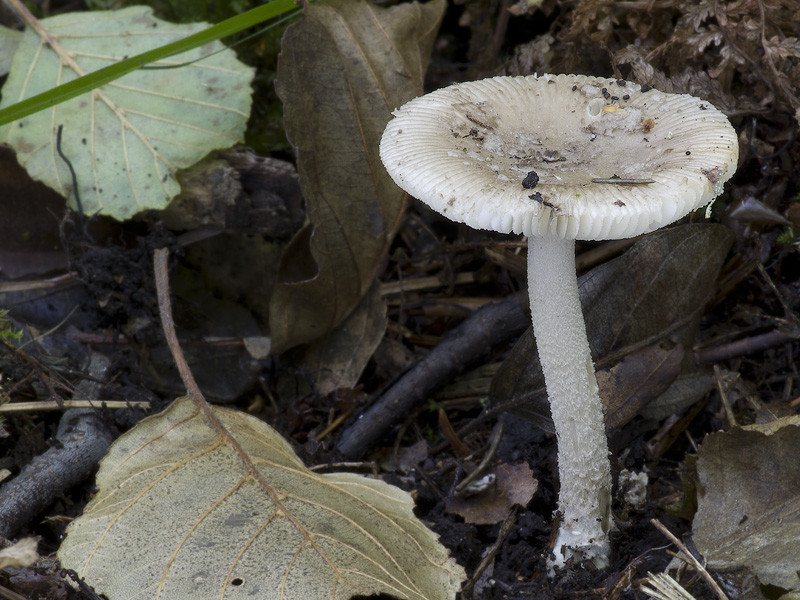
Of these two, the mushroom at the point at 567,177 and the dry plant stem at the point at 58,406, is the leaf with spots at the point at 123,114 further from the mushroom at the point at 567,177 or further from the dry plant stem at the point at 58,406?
the mushroom at the point at 567,177

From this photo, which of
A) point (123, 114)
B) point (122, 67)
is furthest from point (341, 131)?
point (123, 114)

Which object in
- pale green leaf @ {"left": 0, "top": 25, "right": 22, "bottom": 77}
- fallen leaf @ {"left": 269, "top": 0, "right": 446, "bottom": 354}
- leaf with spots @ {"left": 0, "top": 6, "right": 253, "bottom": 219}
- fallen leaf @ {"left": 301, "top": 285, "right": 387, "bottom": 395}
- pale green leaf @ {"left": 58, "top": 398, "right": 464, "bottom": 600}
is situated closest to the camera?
pale green leaf @ {"left": 58, "top": 398, "right": 464, "bottom": 600}

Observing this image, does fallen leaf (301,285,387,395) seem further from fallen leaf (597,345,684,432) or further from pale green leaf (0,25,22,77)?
pale green leaf (0,25,22,77)

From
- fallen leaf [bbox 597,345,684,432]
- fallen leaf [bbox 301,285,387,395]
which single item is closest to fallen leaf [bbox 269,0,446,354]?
fallen leaf [bbox 301,285,387,395]

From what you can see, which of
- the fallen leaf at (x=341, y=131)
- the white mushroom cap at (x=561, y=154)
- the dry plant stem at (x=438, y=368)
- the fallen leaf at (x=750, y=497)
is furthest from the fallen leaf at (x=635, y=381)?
the fallen leaf at (x=341, y=131)

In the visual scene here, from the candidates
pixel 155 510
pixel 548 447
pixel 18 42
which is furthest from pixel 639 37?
pixel 18 42

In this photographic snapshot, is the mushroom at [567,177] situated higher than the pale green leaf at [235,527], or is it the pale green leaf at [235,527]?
the mushroom at [567,177]

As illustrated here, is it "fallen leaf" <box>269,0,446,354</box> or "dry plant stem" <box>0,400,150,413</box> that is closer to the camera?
"dry plant stem" <box>0,400,150,413</box>
